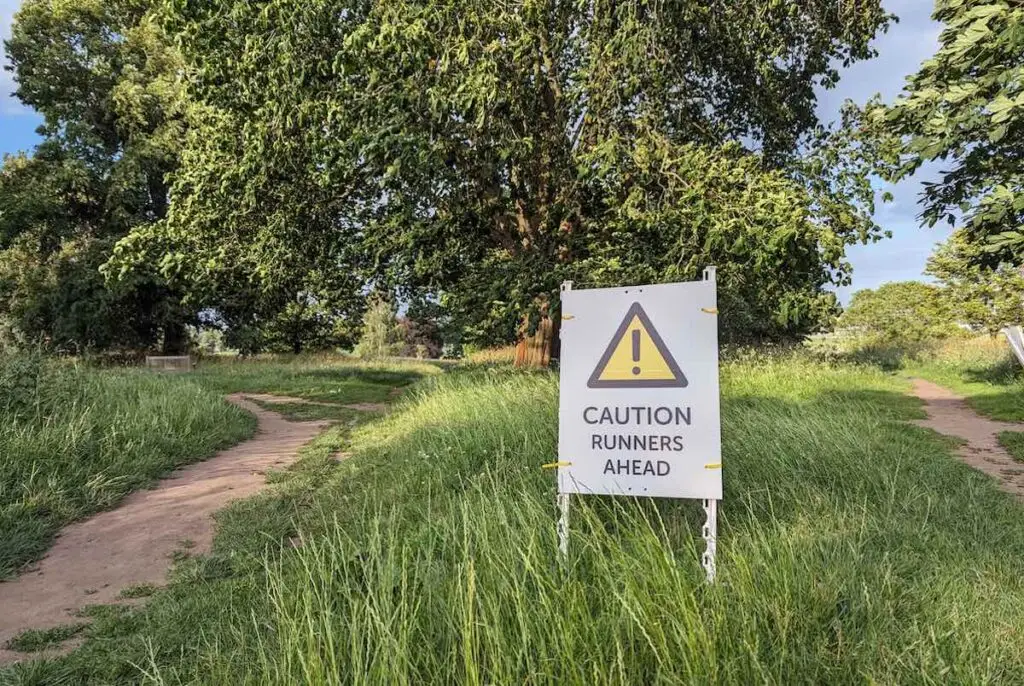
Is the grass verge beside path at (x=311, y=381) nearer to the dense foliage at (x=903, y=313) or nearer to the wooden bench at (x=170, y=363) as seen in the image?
the wooden bench at (x=170, y=363)

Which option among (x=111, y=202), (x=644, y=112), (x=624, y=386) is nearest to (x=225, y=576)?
(x=624, y=386)

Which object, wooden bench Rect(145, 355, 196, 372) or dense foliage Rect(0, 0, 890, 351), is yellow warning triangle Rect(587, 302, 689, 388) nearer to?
dense foliage Rect(0, 0, 890, 351)

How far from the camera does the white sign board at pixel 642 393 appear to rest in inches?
119

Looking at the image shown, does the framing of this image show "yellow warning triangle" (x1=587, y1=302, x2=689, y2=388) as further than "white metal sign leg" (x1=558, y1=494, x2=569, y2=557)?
Yes

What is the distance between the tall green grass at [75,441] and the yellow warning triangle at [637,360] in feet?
13.8

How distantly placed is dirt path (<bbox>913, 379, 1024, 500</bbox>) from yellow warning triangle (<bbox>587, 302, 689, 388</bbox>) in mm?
3741

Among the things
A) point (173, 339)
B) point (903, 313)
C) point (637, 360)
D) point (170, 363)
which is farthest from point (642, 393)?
point (903, 313)

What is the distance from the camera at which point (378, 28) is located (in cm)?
908

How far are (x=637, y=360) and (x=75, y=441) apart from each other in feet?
19.9

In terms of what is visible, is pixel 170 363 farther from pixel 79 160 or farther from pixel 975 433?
pixel 975 433

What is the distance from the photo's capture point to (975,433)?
8.11 metres

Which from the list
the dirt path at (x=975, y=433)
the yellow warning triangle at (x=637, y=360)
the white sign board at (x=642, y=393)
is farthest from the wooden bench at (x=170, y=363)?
the yellow warning triangle at (x=637, y=360)

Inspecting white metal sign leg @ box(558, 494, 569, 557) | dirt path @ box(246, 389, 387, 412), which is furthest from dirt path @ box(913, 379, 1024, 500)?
dirt path @ box(246, 389, 387, 412)

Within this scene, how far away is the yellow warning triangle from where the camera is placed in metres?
3.12
